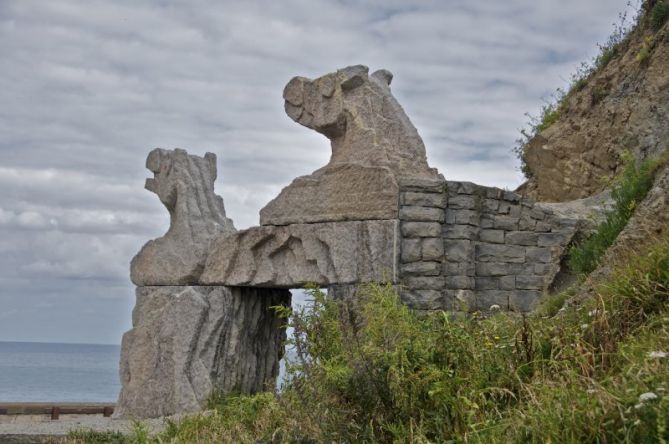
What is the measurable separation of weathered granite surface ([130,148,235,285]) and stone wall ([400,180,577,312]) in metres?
2.82

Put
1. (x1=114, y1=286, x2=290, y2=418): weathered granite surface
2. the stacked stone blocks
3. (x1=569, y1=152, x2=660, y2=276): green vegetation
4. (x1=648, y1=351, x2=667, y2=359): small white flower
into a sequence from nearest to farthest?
(x1=648, y1=351, x2=667, y2=359): small white flower, (x1=569, y1=152, x2=660, y2=276): green vegetation, the stacked stone blocks, (x1=114, y1=286, x2=290, y2=418): weathered granite surface

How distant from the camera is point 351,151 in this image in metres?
9.58

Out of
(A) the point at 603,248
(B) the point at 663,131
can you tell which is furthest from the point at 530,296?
(B) the point at 663,131

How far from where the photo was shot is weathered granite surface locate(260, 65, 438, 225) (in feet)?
29.6

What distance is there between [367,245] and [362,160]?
93 cm

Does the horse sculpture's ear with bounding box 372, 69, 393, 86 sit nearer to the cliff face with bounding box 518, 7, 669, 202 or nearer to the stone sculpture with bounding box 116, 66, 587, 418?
the stone sculpture with bounding box 116, 66, 587, 418

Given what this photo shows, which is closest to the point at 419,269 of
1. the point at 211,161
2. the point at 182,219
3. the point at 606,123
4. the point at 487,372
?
the point at 487,372

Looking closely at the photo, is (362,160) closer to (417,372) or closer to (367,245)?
(367,245)

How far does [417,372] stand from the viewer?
18.3ft

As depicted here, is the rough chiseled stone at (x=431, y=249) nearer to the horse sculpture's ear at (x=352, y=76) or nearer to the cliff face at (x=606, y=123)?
the horse sculpture's ear at (x=352, y=76)

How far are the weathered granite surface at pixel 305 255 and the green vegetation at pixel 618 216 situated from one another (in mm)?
1612

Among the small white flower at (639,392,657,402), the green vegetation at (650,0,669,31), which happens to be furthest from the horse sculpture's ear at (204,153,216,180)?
the small white flower at (639,392,657,402)

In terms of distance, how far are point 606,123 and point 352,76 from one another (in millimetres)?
4840

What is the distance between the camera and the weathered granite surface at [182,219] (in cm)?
1080
